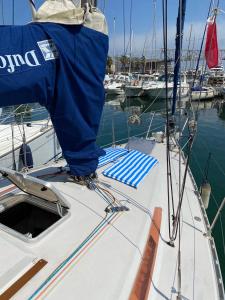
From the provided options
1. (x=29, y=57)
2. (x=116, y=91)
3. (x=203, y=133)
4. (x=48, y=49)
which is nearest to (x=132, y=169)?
(x=48, y=49)

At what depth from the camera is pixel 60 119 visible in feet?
9.55

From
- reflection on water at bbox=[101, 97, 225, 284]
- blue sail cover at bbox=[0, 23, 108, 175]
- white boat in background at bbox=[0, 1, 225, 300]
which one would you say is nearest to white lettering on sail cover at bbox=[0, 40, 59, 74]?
blue sail cover at bbox=[0, 23, 108, 175]

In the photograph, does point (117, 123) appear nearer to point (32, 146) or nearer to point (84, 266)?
point (32, 146)

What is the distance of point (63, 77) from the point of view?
2711mm

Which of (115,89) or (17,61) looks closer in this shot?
(17,61)

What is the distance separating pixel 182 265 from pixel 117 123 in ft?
51.0

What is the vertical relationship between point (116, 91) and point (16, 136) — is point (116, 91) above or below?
above

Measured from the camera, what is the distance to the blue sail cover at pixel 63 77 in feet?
7.57

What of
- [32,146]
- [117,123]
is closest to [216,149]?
[117,123]

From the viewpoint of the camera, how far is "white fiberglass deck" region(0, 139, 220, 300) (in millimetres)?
1979

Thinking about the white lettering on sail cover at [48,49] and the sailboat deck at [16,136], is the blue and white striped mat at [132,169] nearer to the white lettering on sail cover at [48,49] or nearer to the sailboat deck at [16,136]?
the white lettering on sail cover at [48,49]

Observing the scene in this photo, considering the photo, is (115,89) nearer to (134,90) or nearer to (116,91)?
(116,91)

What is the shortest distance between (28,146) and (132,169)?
376cm

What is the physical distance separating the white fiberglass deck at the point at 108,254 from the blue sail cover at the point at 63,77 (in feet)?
2.25
